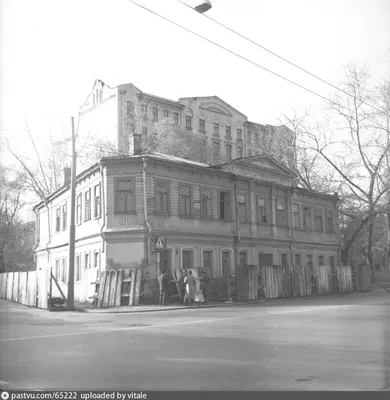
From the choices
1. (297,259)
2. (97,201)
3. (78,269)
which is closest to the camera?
(97,201)

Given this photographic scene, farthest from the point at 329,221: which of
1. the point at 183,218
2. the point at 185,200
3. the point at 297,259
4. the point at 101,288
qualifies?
the point at 101,288

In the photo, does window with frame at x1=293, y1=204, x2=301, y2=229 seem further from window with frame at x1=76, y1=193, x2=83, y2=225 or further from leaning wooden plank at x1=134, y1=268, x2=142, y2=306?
leaning wooden plank at x1=134, y1=268, x2=142, y2=306

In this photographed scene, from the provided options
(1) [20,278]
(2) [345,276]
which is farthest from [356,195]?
(1) [20,278]

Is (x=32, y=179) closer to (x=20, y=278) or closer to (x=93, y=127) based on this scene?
(x=93, y=127)

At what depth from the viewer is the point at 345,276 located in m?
35.7

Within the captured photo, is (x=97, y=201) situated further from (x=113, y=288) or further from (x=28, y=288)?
(x=113, y=288)

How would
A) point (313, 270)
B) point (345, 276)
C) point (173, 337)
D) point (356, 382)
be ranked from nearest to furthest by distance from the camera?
point (356, 382) → point (173, 337) → point (313, 270) → point (345, 276)

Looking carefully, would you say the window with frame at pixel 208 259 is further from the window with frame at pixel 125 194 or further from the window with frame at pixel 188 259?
the window with frame at pixel 125 194

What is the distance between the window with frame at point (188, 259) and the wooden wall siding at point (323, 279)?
8.56 m

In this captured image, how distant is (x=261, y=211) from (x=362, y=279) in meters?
9.13

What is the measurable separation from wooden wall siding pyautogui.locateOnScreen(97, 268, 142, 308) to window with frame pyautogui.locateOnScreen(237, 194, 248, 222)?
10402 mm

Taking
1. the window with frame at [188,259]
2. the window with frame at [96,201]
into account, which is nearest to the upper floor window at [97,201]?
the window with frame at [96,201]

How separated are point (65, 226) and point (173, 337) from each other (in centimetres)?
2505

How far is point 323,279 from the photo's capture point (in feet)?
109
